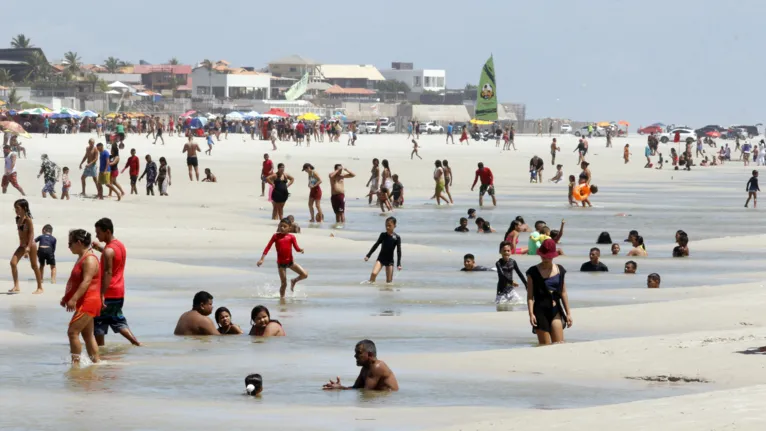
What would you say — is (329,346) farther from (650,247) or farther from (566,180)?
(566,180)

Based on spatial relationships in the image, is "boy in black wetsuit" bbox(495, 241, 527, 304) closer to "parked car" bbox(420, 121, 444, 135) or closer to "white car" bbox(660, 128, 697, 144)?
"parked car" bbox(420, 121, 444, 135)

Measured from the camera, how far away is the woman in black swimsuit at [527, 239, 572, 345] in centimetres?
1288

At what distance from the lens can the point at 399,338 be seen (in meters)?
14.7

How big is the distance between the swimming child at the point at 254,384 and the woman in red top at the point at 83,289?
1667mm

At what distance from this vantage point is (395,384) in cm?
1144

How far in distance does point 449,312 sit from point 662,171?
175ft

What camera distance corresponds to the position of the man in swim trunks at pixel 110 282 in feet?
39.2

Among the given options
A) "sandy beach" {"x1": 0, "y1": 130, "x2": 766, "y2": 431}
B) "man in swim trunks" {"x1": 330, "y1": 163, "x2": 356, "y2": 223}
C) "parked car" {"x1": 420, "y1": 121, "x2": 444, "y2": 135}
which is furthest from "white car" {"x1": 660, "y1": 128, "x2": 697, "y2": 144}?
"man in swim trunks" {"x1": 330, "y1": 163, "x2": 356, "y2": 223}

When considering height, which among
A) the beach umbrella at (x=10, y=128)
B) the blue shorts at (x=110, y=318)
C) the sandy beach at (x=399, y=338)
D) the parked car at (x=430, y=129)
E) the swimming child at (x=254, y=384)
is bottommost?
the sandy beach at (x=399, y=338)

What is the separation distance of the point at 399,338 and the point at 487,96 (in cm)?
10161

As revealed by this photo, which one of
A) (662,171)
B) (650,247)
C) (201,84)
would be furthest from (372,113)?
(650,247)

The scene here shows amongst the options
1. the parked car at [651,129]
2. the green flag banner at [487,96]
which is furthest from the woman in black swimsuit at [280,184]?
the parked car at [651,129]

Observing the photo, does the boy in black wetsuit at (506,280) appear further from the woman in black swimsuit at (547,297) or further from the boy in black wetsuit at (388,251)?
the woman in black swimsuit at (547,297)

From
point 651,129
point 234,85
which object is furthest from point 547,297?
point 234,85
